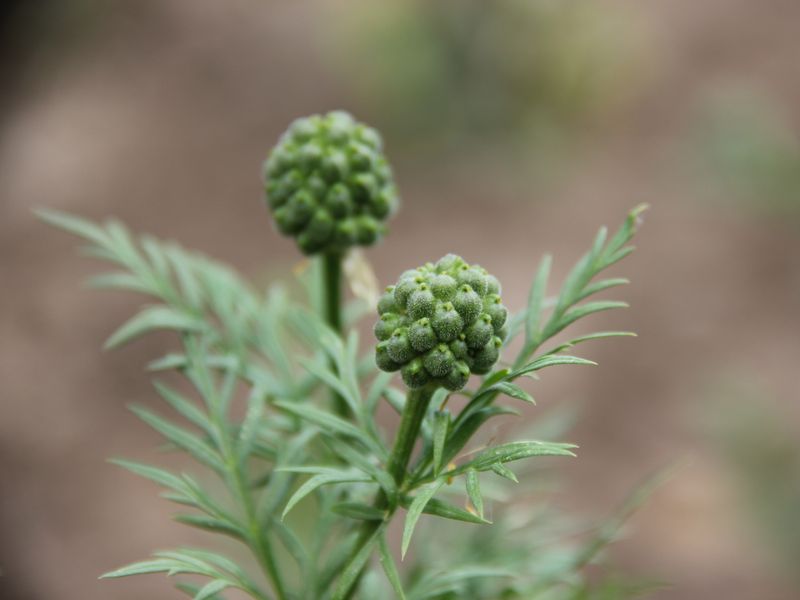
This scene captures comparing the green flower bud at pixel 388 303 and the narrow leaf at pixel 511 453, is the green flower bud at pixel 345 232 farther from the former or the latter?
the narrow leaf at pixel 511 453

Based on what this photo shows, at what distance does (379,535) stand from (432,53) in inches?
194

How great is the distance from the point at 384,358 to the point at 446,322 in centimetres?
9

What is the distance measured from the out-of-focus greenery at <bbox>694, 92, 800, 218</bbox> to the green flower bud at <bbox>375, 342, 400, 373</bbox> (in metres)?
4.52

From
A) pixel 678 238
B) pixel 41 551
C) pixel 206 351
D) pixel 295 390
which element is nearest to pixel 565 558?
pixel 295 390

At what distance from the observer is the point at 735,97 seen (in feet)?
18.8

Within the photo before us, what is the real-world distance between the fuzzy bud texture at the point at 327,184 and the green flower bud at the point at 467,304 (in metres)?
0.44

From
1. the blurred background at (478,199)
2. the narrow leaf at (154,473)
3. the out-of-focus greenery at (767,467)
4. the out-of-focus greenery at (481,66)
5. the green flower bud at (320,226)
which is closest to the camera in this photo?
the narrow leaf at (154,473)

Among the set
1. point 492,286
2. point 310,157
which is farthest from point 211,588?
point 310,157

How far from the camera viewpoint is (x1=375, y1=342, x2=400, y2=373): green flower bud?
1.09 m

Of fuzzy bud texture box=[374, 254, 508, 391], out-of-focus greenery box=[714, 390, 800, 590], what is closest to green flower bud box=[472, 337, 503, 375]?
fuzzy bud texture box=[374, 254, 508, 391]

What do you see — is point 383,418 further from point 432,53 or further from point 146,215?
point 432,53

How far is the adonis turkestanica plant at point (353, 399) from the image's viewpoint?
3.55 feet

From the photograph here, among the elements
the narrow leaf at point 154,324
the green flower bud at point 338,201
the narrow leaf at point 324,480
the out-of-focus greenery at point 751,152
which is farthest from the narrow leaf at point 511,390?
the out-of-focus greenery at point 751,152

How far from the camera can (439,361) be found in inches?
41.7
